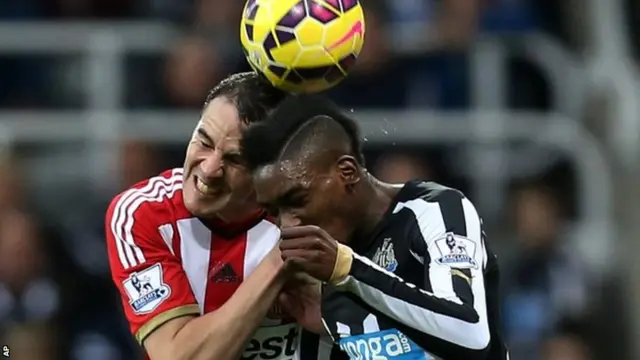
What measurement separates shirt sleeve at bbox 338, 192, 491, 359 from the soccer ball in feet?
1.86

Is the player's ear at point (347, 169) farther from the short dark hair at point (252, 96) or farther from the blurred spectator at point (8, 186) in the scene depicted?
the blurred spectator at point (8, 186)

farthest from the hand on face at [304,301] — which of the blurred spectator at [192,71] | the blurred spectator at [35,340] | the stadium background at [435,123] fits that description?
the blurred spectator at [192,71]

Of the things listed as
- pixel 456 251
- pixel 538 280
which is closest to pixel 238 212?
pixel 456 251

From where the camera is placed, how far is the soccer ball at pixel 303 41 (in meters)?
5.28

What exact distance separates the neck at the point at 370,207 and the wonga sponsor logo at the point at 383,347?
0.30 m

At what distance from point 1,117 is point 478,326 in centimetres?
536

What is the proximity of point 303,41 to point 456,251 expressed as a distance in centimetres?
78

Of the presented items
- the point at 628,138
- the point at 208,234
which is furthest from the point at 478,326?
the point at 628,138

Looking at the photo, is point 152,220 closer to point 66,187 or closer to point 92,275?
point 92,275

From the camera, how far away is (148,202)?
5.65 metres

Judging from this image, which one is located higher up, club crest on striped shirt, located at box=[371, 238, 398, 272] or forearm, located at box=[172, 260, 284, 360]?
club crest on striped shirt, located at box=[371, 238, 398, 272]

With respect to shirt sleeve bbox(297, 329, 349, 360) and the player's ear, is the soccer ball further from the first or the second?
shirt sleeve bbox(297, 329, 349, 360)

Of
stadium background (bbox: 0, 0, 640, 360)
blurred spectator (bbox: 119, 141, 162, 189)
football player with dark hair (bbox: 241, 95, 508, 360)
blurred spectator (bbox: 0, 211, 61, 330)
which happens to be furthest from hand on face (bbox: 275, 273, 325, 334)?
blurred spectator (bbox: 119, 141, 162, 189)

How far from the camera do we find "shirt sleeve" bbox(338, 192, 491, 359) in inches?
194
